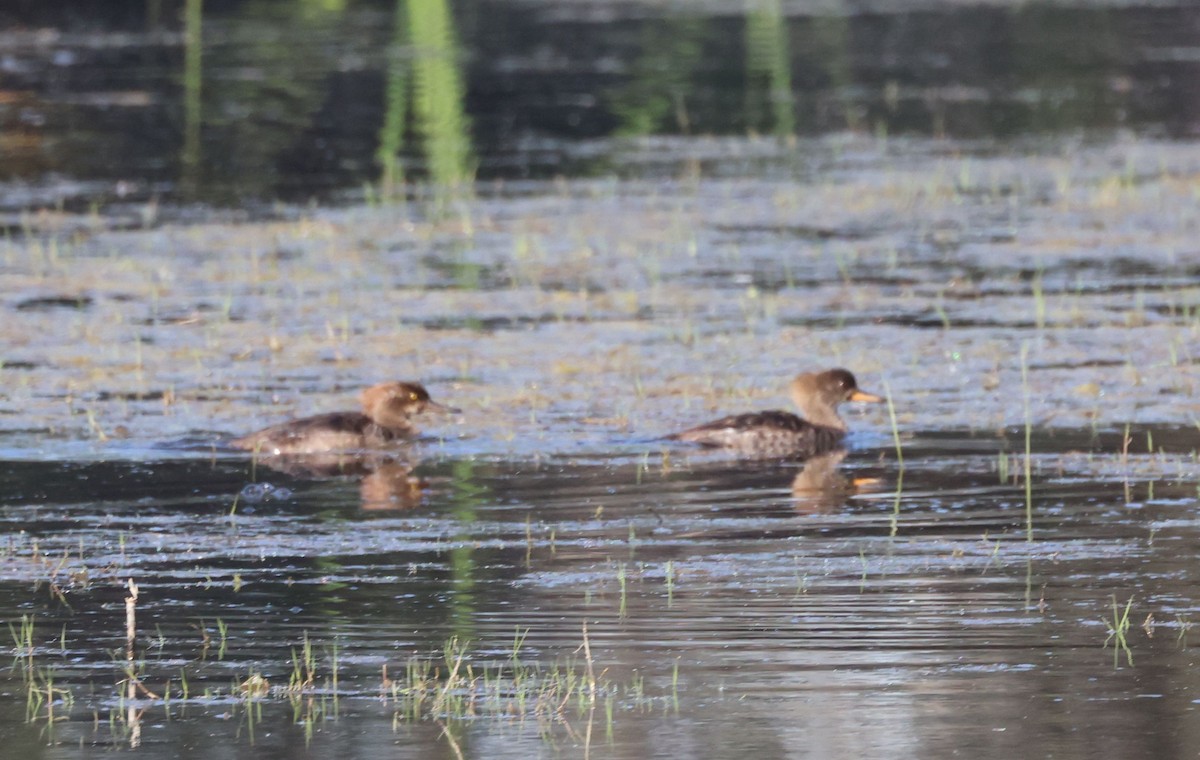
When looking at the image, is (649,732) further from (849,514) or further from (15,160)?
(15,160)

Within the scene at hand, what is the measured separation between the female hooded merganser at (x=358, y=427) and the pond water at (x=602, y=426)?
132 millimetres

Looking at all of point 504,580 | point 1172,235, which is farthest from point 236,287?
point 504,580

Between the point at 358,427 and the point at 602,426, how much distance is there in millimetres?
1031

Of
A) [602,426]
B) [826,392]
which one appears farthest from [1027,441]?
[602,426]

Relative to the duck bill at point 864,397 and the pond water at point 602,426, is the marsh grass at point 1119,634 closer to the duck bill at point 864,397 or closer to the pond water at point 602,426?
the pond water at point 602,426

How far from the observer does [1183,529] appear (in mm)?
8453

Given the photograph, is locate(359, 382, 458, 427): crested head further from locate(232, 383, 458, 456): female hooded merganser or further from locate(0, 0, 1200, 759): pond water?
Answer: locate(0, 0, 1200, 759): pond water

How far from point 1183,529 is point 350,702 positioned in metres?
3.30

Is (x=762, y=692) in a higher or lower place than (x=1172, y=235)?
lower

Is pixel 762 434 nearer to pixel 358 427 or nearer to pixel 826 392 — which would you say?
pixel 826 392

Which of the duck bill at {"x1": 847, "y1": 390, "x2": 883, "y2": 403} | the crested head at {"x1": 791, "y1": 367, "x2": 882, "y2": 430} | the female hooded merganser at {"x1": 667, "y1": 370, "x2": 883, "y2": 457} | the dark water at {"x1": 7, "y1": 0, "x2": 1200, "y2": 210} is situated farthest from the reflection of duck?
the dark water at {"x1": 7, "y1": 0, "x2": 1200, "y2": 210}

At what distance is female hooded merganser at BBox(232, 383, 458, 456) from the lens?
10.1m

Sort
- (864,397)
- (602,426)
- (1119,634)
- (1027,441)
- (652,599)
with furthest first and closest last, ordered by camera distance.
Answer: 1. (864,397)
2. (602,426)
3. (1027,441)
4. (652,599)
5. (1119,634)

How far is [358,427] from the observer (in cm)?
1039
